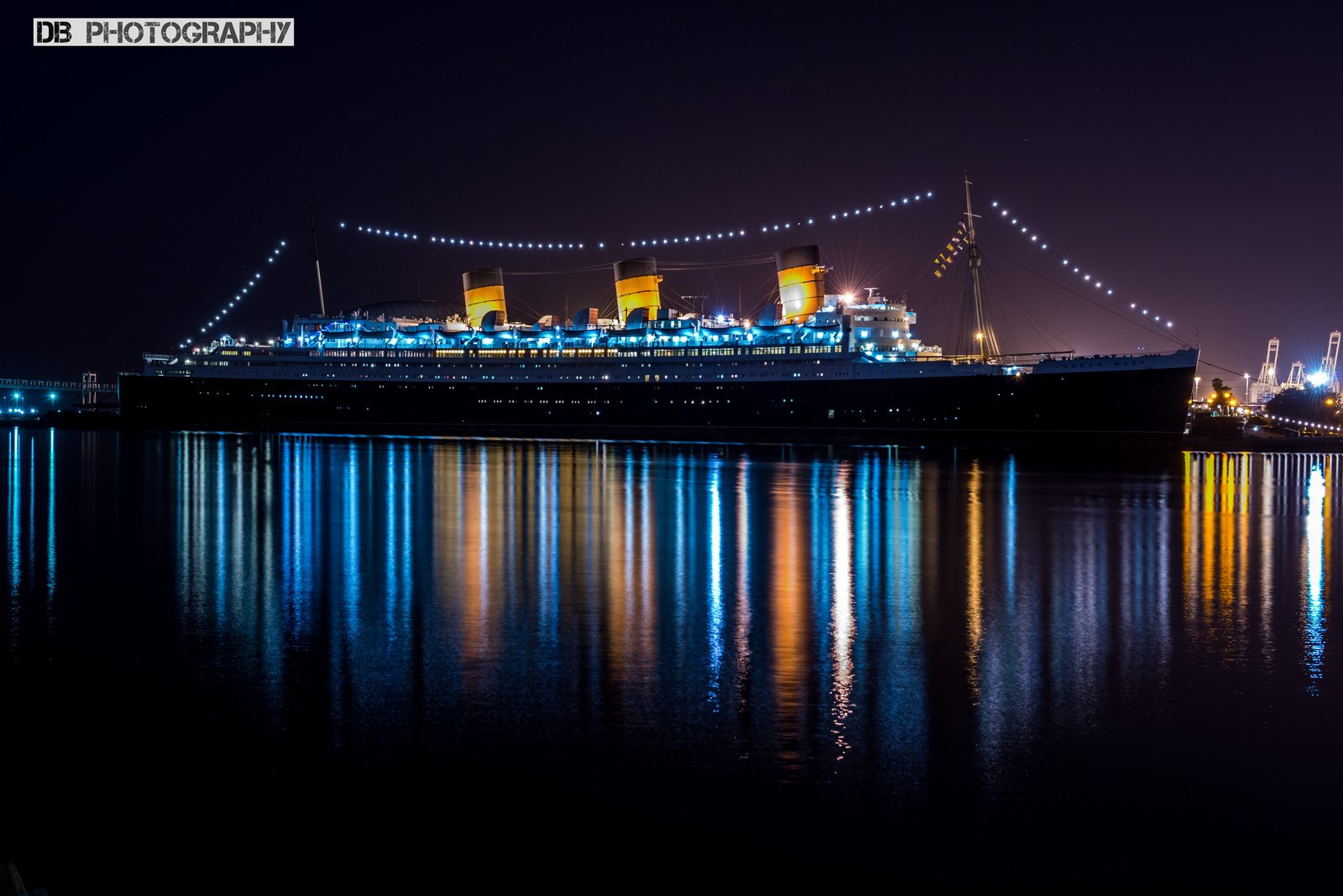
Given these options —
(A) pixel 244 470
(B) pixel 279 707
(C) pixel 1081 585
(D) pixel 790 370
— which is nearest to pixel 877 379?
(D) pixel 790 370

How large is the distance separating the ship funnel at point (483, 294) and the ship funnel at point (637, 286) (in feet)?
23.1

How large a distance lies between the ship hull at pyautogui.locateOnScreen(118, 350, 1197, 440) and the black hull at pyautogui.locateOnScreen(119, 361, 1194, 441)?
0.17 feet

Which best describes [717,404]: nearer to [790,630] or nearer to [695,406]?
[695,406]

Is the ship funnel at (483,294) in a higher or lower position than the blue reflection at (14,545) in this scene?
higher

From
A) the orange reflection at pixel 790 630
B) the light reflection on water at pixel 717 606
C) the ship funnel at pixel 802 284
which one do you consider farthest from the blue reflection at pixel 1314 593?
the ship funnel at pixel 802 284

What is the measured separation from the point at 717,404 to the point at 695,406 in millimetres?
1165

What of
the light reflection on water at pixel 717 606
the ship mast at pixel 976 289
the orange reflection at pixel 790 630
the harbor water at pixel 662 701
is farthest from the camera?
the ship mast at pixel 976 289

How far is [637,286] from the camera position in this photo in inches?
2247

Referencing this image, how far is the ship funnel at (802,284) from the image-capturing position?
52312 mm

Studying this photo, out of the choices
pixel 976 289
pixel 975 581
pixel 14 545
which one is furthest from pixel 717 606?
pixel 976 289

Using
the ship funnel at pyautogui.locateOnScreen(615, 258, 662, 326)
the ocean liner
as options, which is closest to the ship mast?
the ocean liner

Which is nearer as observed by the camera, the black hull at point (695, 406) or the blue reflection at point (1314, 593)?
the blue reflection at point (1314, 593)

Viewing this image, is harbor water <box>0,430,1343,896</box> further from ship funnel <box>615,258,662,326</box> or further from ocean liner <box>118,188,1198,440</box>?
ship funnel <box>615,258,662,326</box>

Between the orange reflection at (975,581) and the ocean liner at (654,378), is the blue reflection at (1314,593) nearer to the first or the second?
the orange reflection at (975,581)
